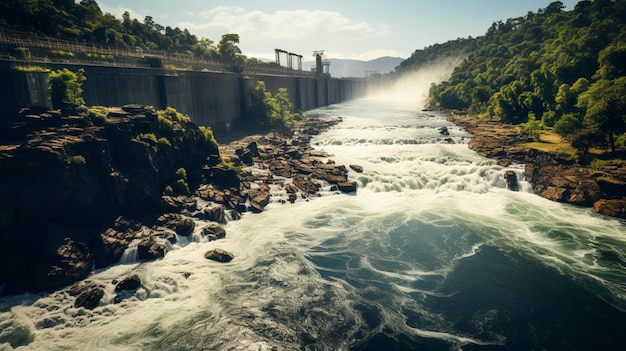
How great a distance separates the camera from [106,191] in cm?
2817

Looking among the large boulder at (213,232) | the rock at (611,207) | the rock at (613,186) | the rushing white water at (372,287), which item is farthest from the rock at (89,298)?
the rock at (613,186)

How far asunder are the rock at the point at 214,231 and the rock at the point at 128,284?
8.18m

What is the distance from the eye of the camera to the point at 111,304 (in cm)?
2127

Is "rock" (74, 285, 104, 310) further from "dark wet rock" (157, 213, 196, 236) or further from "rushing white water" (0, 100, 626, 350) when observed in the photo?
"dark wet rock" (157, 213, 196, 236)

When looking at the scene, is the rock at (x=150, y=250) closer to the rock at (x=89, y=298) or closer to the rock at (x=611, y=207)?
the rock at (x=89, y=298)

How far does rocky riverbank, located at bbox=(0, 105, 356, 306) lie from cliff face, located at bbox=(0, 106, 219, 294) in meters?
0.07

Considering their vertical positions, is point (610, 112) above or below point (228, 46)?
below

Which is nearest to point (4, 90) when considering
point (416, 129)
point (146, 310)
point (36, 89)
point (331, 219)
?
point (36, 89)

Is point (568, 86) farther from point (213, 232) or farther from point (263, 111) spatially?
point (213, 232)

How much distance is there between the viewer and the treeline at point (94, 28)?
55941 millimetres

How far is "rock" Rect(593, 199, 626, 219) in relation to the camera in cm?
3194

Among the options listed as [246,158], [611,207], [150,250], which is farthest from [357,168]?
[150,250]

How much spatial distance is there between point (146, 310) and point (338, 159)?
36.0 m

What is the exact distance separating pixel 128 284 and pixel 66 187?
30.5ft
